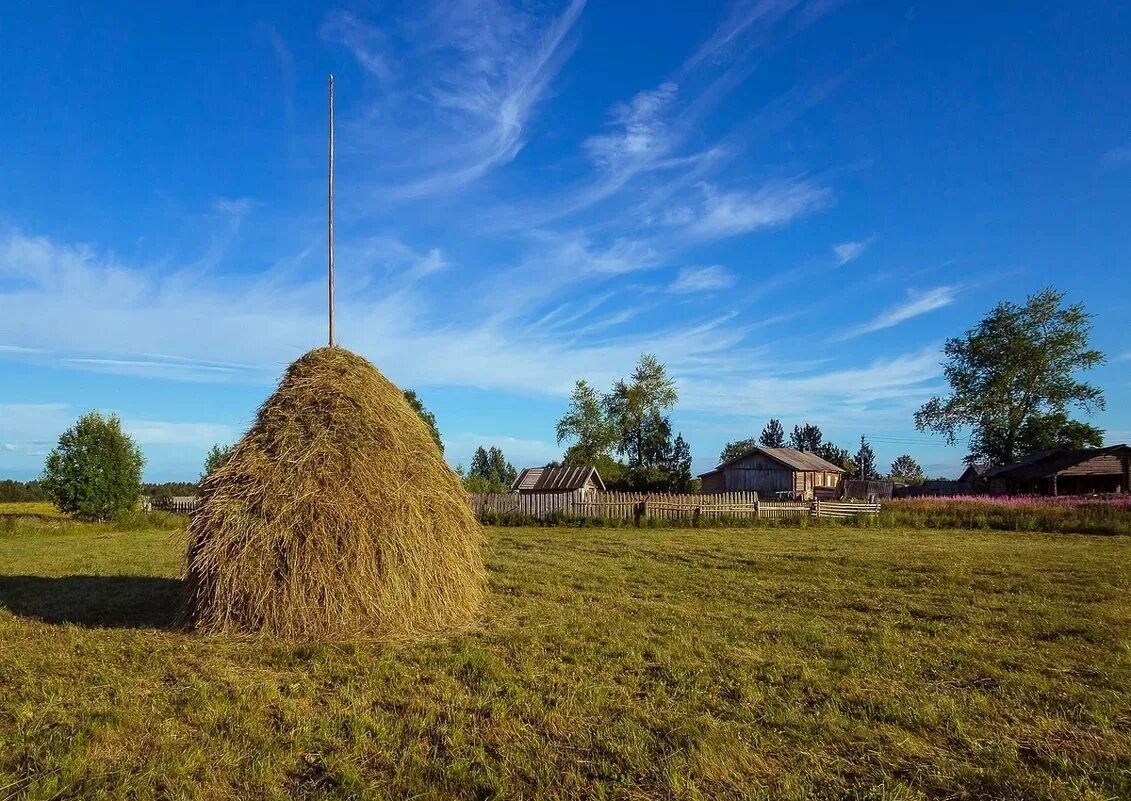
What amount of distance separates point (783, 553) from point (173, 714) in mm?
14582

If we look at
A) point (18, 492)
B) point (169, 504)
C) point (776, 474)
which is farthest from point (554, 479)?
point (18, 492)

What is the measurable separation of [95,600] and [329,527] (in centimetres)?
564

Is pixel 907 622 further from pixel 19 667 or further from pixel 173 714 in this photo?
pixel 19 667

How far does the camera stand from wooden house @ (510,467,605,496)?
4269 cm

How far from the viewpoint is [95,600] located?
10734mm

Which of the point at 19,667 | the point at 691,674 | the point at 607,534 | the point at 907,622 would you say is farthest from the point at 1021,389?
the point at 19,667

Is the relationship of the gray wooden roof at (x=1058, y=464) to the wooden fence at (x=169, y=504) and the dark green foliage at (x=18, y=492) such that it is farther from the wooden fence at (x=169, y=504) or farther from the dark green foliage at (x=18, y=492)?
the dark green foliage at (x=18, y=492)

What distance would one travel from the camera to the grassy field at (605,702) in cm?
427

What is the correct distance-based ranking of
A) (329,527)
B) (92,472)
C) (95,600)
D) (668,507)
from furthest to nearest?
1. (92,472)
2. (668,507)
3. (95,600)
4. (329,527)

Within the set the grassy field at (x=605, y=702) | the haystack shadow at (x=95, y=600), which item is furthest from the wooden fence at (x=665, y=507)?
the haystack shadow at (x=95, y=600)

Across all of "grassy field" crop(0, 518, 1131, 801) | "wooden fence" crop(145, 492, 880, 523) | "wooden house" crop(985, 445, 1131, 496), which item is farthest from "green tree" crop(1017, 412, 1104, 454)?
"grassy field" crop(0, 518, 1131, 801)

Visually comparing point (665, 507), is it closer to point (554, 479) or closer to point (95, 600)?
point (554, 479)

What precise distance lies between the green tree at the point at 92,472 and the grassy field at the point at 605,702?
95.5 ft

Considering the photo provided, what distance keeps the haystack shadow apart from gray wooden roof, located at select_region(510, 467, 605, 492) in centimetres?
3061
